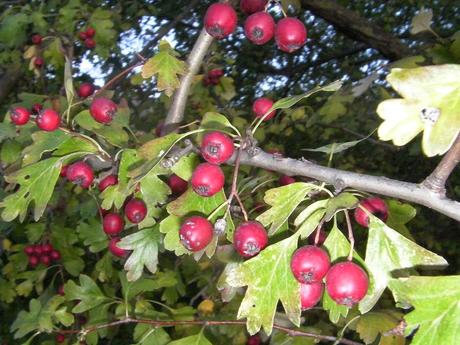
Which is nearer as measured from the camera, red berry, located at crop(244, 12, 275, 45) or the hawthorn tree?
the hawthorn tree

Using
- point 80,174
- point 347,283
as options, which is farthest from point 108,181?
point 347,283

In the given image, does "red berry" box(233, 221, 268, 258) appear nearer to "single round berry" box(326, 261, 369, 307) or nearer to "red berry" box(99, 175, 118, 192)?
"single round berry" box(326, 261, 369, 307)

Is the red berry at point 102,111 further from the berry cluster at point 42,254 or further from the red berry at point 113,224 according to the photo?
the berry cluster at point 42,254

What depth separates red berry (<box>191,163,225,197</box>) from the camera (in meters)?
1.51

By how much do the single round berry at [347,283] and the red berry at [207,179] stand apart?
1.30ft

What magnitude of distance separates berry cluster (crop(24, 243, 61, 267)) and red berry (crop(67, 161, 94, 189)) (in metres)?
2.20

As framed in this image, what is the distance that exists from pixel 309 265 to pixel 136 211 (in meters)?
0.81

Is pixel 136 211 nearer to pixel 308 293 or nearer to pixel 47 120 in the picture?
pixel 47 120

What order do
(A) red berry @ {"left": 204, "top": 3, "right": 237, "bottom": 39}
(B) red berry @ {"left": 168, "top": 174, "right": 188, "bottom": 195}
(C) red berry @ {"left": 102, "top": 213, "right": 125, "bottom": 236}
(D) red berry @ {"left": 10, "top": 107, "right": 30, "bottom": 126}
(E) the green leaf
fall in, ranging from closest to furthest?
(E) the green leaf
(A) red berry @ {"left": 204, "top": 3, "right": 237, "bottom": 39}
(B) red berry @ {"left": 168, "top": 174, "right": 188, "bottom": 195}
(D) red berry @ {"left": 10, "top": 107, "right": 30, "bottom": 126}
(C) red berry @ {"left": 102, "top": 213, "right": 125, "bottom": 236}

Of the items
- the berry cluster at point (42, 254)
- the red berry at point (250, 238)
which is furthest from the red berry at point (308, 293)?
the berry cluster at point (42, 254)

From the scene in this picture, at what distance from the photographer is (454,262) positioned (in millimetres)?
5672

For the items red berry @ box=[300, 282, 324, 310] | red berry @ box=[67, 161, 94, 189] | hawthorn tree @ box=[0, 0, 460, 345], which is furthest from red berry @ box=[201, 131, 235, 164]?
red berry @ box=[67, 161, 94, 189]

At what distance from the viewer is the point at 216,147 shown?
150 centimetres

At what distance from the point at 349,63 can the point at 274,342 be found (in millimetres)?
4387
